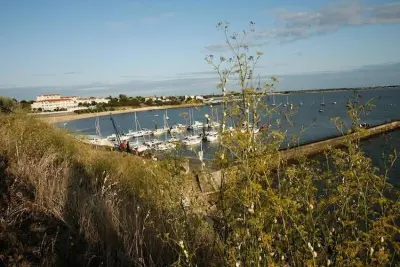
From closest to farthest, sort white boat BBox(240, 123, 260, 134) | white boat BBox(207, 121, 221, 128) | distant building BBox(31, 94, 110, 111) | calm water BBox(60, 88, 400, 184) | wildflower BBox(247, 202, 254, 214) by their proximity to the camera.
Result: wildflower BBox(247, 202, 254, 214) < white boat BBox(240, 123, 260, 134) < white boat BBox(207, 121, 221, 128) < calm water BBox(60, 88, 400, 184) < distant building BBox(31, 94, 110, 111)

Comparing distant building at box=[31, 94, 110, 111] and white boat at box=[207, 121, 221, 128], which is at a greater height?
white boat at box=[207, 121, 221, 128]

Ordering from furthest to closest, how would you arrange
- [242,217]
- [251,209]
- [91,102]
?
[91,102], [242,217], [251,209]

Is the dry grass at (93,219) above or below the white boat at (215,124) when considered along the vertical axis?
below

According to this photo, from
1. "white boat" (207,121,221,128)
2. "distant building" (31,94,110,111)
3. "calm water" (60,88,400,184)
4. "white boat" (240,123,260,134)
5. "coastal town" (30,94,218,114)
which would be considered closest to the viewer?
"white boat" (240,123,260,134)

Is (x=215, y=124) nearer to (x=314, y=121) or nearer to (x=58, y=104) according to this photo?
(x=314, y=121)

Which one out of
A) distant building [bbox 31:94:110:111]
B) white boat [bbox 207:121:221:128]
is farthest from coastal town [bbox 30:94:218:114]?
white boat [bbox 207:121:221:128]

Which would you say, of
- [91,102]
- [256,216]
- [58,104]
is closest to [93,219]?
[256,216]

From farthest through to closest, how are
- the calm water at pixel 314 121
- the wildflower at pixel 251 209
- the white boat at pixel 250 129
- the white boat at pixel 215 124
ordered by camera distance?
1. the calm water at pixel 314 121
2. the white boat at pixel 215 124
3. the white boat at pixel 250 129
4. the wildflower at pixel 251 209

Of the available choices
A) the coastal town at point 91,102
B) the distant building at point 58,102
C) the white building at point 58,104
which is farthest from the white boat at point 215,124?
the white building at point 58,104

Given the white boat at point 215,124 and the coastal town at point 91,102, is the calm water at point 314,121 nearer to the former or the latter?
the white boat at point 215,124

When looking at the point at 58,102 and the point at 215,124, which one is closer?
the point at 215,124

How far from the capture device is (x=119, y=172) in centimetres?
1127

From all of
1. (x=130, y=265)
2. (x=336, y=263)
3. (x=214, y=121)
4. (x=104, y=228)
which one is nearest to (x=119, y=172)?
(x=104, y=228)

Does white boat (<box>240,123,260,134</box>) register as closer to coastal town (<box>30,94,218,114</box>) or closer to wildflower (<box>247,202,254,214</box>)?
wildflower (<box>247,202,254,214</box>)
